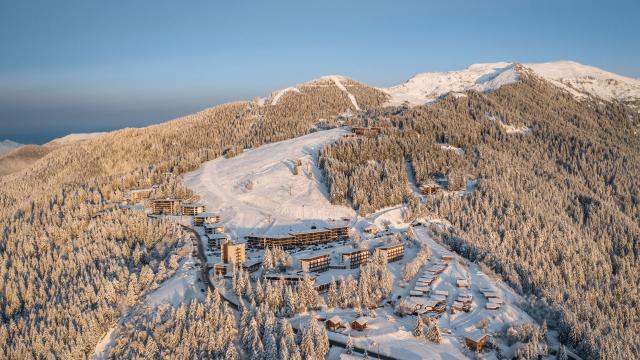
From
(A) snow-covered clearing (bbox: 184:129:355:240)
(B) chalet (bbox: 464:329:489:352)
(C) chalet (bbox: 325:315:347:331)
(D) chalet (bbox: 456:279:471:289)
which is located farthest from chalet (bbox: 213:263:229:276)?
(B) chalet (bbox: 464:329:489:352)

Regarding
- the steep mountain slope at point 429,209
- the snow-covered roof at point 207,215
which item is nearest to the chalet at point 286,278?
the steep mountain slope at point 429,209

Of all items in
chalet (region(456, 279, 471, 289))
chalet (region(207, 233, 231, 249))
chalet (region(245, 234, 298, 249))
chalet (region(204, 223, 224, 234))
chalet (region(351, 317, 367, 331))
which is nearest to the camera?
chalet (region(351, 317, 367, 331))

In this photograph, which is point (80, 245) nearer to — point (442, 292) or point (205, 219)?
point (205, 219)

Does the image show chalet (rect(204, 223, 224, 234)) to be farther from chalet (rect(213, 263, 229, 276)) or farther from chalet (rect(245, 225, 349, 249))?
chalet (rect(213, 263, 229, 276))

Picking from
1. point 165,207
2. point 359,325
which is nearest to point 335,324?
point 359,325

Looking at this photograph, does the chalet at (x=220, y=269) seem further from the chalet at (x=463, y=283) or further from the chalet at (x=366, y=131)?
the chalet at (x=366, y=131)

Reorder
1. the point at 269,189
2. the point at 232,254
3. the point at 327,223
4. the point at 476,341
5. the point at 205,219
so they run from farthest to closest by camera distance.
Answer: the point at 269,189 → the point at 205,219 → the point at 327,223 → the point at 232,254 → the point at 476,341
